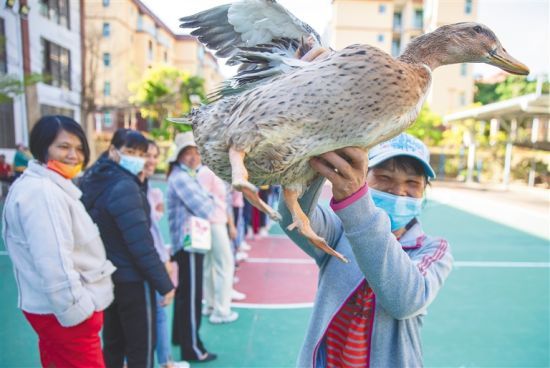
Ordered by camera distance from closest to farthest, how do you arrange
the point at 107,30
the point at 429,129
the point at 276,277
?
the point at 276,277
the point at 107,30
the point at 429,129

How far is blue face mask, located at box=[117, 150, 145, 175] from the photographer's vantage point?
2.54 meters

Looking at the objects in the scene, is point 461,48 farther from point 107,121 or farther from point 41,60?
point 107,121

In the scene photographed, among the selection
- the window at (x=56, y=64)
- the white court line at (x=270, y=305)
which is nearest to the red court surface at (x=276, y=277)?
the white court line at (x=270, y=305)

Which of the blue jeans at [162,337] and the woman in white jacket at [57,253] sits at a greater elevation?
the woman in white jacket at [57,253]

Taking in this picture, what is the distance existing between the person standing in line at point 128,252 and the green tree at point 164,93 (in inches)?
730

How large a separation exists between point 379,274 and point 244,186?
2.06ft

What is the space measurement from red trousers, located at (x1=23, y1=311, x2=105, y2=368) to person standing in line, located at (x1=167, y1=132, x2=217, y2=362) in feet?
4.16

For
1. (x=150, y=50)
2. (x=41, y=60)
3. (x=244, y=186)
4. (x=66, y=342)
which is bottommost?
(x=66, y=342)

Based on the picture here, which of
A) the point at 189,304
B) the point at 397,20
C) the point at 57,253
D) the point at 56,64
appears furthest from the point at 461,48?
the point at 397,20

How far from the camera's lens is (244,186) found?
768mm

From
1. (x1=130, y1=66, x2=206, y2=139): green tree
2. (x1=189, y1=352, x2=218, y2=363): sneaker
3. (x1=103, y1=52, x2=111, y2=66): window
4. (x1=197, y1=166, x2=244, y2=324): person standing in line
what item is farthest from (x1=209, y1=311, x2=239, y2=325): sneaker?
(x1=103, y1=52, x2=111, y2=66): window

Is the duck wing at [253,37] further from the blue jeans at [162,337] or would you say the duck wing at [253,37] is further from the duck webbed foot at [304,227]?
the blue jeans at [162,337]

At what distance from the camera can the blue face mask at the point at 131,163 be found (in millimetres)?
2537

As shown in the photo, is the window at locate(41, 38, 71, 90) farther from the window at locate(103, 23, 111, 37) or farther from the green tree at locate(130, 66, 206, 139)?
the window at locate(103, 23, 111, 37)
